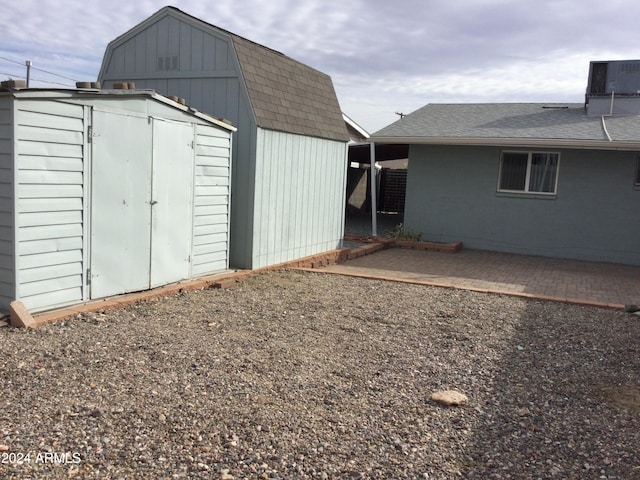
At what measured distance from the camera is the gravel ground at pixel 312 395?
119 inches

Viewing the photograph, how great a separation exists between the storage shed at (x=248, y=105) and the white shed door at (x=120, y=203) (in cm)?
198

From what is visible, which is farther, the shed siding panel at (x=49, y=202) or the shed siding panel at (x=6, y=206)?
the shed siding panel at (x=49, y=202)

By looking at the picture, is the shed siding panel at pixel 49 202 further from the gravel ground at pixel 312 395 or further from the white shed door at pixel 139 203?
the gravel ground at pixel 312 395

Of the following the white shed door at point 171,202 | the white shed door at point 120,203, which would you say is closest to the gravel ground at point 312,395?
the white shed door at point 120,203

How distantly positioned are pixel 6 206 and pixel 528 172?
419 inches

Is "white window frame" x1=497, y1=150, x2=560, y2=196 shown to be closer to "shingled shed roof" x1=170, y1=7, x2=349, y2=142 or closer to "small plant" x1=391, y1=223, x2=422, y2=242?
"small plant" x1=391, y1=223, x2=422, y2=242

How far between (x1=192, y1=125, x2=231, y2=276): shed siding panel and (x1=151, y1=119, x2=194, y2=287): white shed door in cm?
17

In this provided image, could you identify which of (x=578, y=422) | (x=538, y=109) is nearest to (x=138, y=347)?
(x=578, y=422)

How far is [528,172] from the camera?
12406 mm

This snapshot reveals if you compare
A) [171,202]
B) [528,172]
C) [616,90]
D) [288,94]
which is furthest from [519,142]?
[171,202]

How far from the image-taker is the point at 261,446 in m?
3.16

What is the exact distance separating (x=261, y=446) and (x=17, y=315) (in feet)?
9.70

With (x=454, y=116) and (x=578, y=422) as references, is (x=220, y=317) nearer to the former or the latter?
(x=578, y=422)

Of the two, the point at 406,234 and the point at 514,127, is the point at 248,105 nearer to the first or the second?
the point at 406,234
